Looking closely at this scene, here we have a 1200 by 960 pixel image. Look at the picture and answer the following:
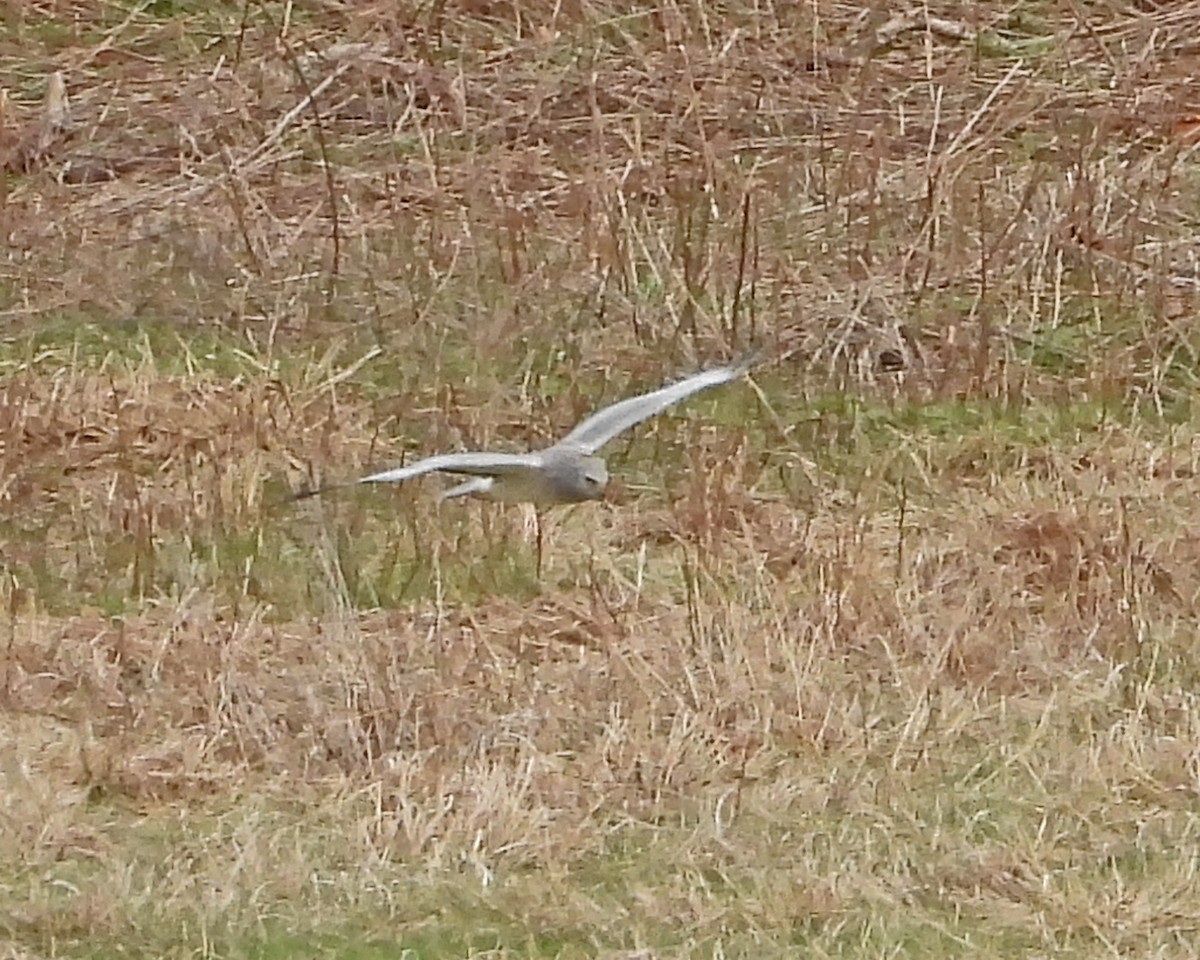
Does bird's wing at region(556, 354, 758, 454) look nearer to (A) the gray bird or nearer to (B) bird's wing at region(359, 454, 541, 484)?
(A) the gray bird

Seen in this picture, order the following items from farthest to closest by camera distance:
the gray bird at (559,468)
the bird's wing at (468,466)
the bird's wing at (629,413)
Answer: the bird's wing at (629,413) < the gray bird at (559,468) < the bird's wing at (468,466)

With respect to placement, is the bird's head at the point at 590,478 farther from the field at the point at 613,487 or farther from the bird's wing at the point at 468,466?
the field at the point at 613,487

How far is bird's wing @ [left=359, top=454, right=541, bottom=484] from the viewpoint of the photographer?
3.36 m

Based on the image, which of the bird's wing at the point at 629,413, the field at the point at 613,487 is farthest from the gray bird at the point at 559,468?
the field at the point at 613,487

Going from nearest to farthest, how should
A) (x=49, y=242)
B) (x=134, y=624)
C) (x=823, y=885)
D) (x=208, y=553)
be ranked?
1. (x=823, y=885)
2. (x=134, y=624)
3. (x=208, y=553)
4. (x=49, y=242)

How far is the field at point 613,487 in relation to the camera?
3742 millimetres

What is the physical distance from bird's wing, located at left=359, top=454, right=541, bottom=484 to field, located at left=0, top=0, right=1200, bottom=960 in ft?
1.71

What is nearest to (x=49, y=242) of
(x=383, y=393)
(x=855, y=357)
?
(x=383, y=393)

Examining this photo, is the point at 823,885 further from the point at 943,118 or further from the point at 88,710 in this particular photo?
the point at 943,118

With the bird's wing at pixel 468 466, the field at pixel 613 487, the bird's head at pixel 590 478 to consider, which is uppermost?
the bird's wing at pixel 468 466

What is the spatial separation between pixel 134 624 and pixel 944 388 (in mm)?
2190

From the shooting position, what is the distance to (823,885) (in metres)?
3.65

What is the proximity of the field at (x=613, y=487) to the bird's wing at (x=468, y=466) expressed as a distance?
52 cm

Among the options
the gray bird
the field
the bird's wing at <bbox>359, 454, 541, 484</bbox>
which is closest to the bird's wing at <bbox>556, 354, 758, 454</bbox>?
the gray bird
